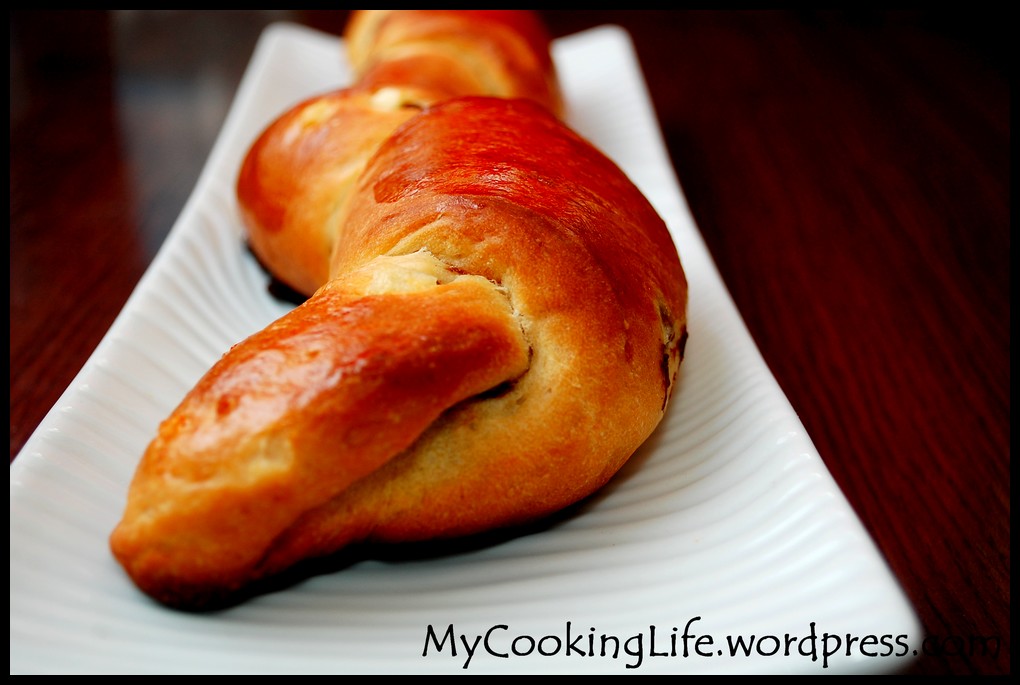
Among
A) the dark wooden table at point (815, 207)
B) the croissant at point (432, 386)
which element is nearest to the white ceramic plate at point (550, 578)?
the croissant at point (432, 386)

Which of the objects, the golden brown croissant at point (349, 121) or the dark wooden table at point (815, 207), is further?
the golden brown croissant at point (349, 121)

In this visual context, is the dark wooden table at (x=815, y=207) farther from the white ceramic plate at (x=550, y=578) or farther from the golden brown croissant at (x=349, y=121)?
the golden brown croissant at (x=349, y=121)

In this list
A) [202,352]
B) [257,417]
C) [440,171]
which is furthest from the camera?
[202,352]

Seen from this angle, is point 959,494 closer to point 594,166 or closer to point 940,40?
point 594,166

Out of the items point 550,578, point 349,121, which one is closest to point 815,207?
point 349,121

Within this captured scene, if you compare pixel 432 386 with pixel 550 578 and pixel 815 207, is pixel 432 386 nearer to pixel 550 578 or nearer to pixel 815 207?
pixel 550 578

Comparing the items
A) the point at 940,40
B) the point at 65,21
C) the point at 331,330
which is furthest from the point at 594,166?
the point at 65,21
